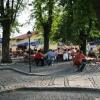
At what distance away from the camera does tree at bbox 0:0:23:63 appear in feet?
155

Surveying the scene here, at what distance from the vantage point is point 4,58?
47438mm

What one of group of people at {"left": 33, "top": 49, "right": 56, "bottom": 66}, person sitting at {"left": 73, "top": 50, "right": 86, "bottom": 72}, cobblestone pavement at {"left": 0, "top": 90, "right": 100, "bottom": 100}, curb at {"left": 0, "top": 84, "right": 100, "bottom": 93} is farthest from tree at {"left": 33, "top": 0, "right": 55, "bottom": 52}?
cobblestone pavement at {"left": 0, "top": 90, "right": 100, "bottom": 100}

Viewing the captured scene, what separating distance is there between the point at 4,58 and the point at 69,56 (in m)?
6.84

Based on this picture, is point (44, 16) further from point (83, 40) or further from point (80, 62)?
point (80, 62)

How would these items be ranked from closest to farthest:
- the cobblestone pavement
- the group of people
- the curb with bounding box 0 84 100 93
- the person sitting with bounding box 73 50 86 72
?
the cobblestone pavement < the curb with bounding box 0 84 100 93 < the person sitting with bounding box 73 50 86 72 < the group of people

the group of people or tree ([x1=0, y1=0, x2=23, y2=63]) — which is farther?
tree ([x1=0, y1=0, x2=23, y2=63])

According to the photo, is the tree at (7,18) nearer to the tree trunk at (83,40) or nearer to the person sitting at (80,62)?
the tree trunk at (83,40)

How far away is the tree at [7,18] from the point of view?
4712 centimetres

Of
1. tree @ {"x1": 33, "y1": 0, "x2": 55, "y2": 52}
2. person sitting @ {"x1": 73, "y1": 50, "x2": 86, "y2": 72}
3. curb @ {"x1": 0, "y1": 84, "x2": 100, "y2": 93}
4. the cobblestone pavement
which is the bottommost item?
the cobblestone pavement

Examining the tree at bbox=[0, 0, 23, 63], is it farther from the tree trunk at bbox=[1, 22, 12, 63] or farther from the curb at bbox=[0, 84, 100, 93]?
the curb at bbox=[0, 84, 100, 93]

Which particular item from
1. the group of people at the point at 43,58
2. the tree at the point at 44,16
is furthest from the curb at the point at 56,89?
the tree at the point at 44,16

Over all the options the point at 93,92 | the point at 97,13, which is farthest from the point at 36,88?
the point at 97,13

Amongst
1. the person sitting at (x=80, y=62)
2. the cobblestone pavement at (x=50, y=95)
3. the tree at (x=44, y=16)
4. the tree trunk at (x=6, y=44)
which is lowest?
the cobblestone pavement at (x=50, y=95)

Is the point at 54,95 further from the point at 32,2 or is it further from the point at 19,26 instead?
the point at 19,26
